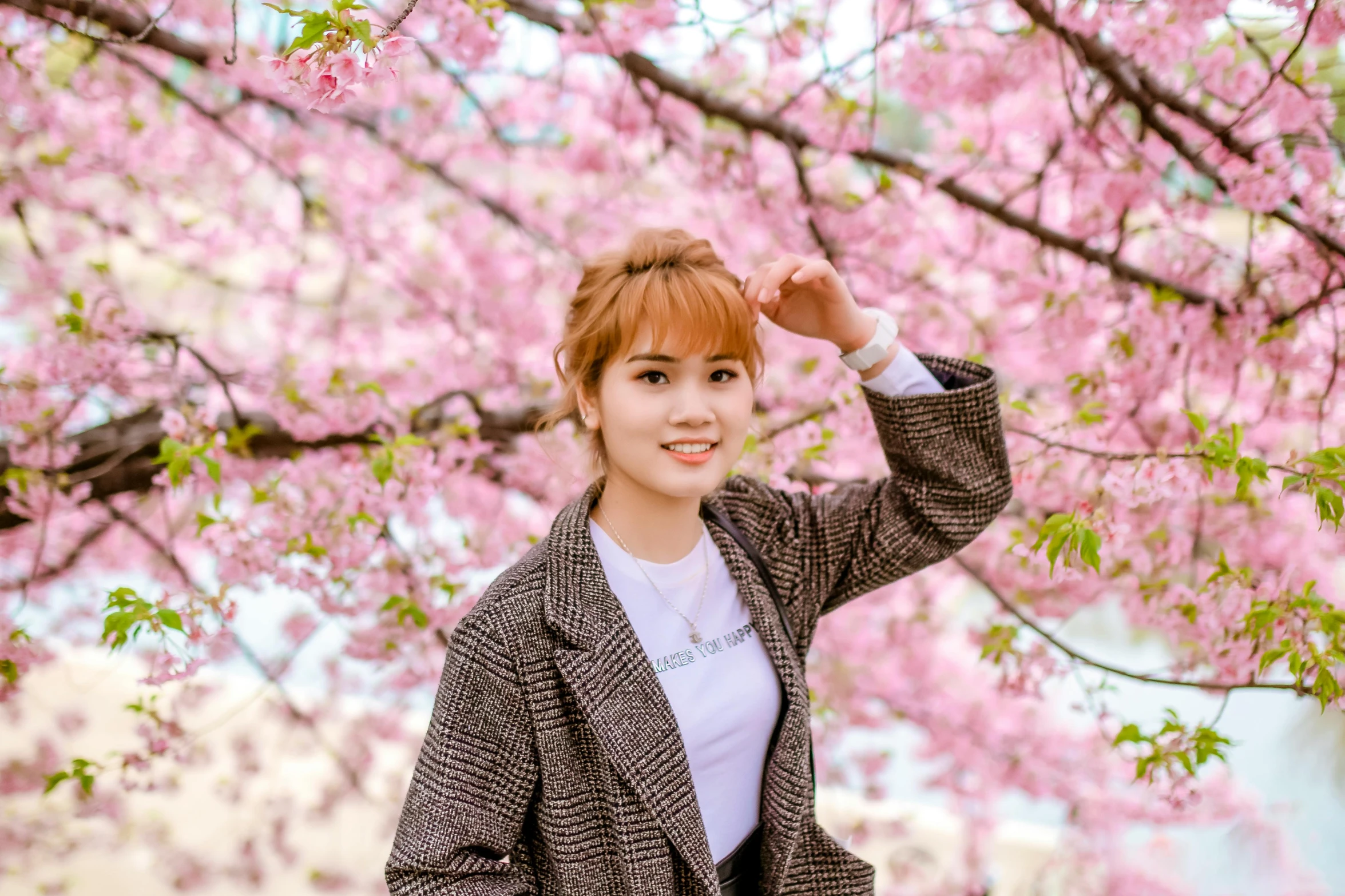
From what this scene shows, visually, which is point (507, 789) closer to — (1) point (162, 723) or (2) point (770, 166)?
(1) point (162, 723)

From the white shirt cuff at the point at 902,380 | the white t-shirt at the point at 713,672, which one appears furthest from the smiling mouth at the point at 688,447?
the white shirt cuff at the point at 902,380

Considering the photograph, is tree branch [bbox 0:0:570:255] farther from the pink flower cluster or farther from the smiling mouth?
the smiling mouth

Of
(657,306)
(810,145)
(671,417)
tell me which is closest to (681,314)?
(657,306)

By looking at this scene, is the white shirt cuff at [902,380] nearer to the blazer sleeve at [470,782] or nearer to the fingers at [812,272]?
the fingers at [812,272]

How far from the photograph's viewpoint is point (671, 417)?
1.20 metres

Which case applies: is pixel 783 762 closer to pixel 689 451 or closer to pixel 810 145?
pixel 689 451

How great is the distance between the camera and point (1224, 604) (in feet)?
5.50

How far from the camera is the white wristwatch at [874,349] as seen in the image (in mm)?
1378

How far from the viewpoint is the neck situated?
1.32 m

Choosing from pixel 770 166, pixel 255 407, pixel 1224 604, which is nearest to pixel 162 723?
pixel 255 407

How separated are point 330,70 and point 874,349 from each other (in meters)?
0.82

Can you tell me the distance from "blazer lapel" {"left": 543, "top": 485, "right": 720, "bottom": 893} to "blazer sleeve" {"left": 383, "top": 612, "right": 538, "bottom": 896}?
85 millimetres

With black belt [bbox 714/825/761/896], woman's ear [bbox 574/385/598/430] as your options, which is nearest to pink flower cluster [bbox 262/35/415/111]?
woman's ear [bbox 574/385/598/430]

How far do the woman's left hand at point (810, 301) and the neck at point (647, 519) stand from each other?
30 centimetres
